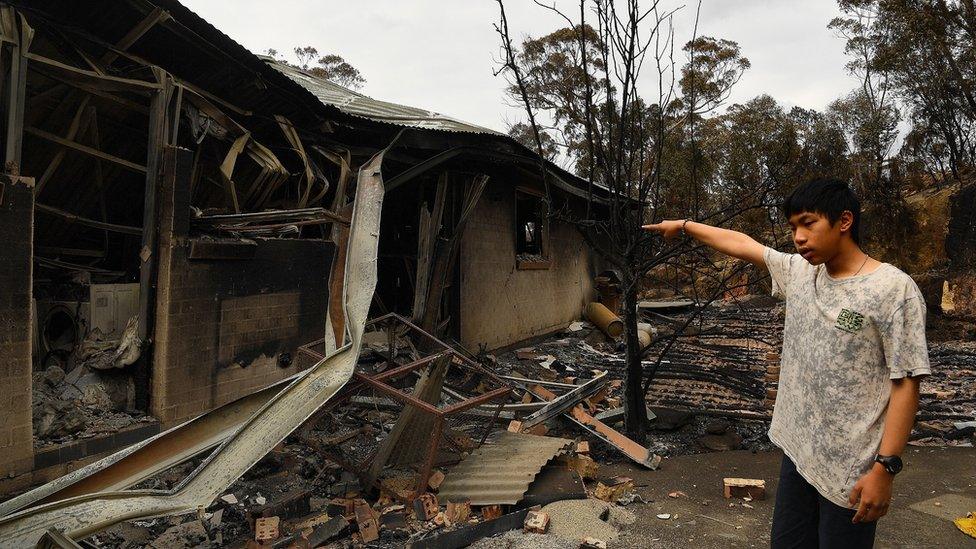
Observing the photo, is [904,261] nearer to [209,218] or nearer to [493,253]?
[493,253]

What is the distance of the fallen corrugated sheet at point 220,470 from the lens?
224 cm

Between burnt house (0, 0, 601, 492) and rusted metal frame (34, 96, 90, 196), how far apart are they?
0.09 ft

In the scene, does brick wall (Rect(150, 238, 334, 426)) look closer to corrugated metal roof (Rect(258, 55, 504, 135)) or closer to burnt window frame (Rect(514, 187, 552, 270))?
corrugated metal roof (Rect(258, 55, 504, 135))

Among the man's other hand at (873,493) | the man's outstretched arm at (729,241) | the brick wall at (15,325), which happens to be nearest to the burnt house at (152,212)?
the brick wall at (15,325)

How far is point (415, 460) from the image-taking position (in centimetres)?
424

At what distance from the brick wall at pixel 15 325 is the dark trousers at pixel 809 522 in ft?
14.5

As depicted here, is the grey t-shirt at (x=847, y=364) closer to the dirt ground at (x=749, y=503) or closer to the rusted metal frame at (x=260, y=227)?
the dirt ground at (x=749, y=503)

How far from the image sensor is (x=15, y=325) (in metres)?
3.54

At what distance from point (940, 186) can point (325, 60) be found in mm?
31393

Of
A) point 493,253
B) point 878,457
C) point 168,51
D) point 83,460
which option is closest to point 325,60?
point 493,253

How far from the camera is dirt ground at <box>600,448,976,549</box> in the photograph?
3.33 m

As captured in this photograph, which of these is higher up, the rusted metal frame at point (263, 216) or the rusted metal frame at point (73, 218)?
the rusted metal frame at point (263, 216)

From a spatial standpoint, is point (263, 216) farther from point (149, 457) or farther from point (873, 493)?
point (873, 493)

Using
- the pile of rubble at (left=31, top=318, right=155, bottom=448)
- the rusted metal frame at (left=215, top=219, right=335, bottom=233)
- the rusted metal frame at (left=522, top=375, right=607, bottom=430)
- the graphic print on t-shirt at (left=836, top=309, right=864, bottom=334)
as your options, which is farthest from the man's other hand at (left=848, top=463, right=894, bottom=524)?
the pile of rubble at (left=31, top=318, right=155, bottom=448)
